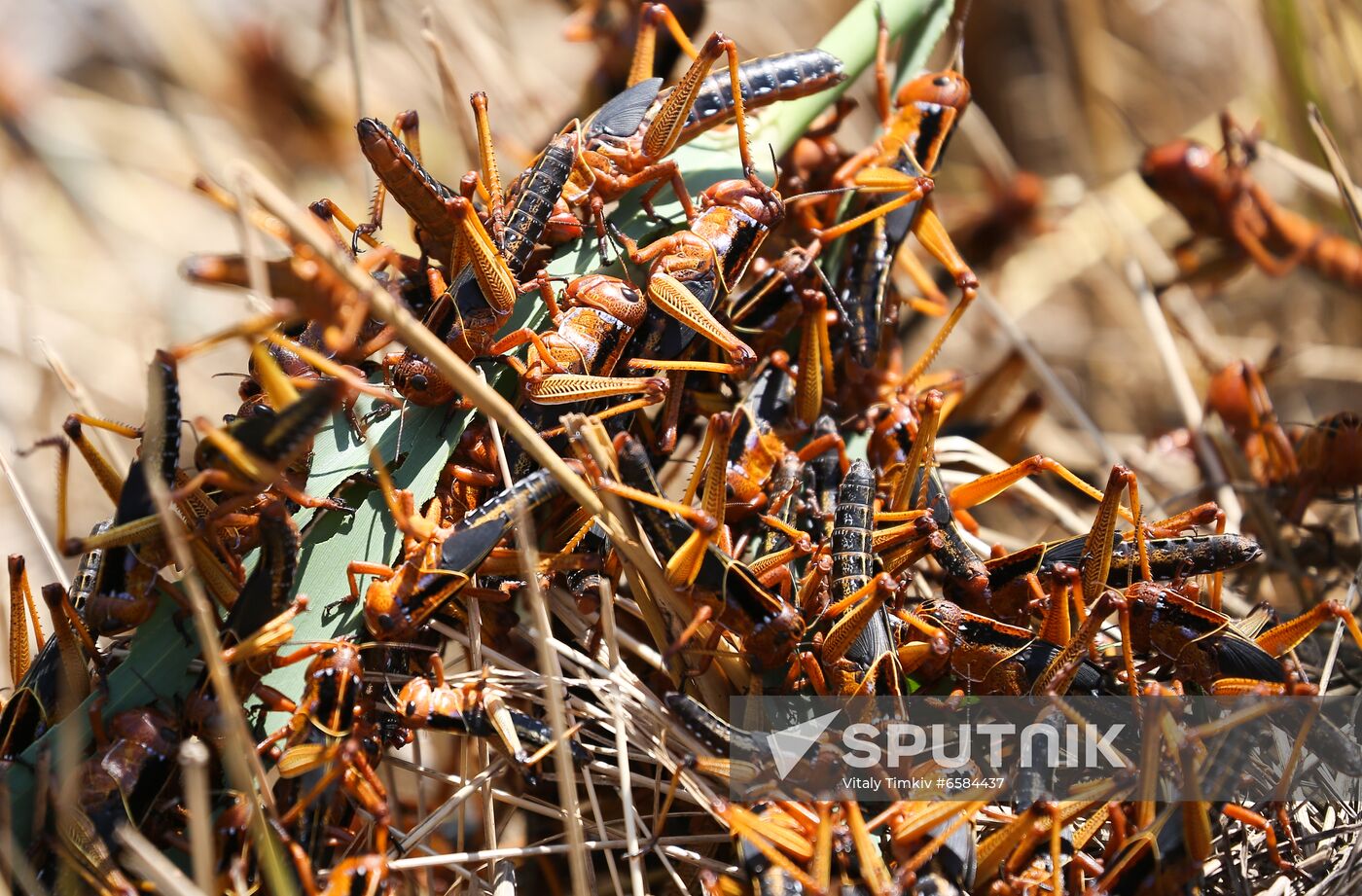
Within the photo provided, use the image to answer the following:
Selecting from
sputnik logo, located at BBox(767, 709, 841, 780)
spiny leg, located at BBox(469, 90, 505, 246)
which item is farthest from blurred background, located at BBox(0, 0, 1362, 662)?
sputnik logo, located at BBox(767, 709, 841, 780)

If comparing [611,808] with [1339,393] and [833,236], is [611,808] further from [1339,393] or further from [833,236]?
[1339,393]

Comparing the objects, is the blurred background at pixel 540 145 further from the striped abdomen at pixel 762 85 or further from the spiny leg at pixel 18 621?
the spiny leg at pixel 18 621

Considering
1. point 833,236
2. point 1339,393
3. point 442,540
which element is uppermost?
point 833,236

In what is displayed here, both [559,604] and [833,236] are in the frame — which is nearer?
[559,604]

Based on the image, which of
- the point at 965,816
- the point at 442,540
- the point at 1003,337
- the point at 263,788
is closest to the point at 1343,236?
the point at 1003,337

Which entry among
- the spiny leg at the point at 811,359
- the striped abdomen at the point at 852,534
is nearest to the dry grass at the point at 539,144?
the spiny leg at the point at 811,359
